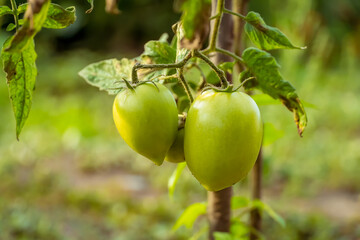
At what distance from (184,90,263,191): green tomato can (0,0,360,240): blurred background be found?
0.21 meters

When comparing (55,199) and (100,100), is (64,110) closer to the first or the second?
(100,100)

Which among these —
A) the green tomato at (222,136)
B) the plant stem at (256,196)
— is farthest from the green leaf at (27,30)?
the plant stem at (256,196)

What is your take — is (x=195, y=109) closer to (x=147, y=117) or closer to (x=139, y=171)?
(x=147, y=117)

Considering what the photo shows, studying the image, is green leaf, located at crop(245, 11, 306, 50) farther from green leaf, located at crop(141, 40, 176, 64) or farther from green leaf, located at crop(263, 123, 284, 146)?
green leaf, located at crop(263, 123, 284, 146)

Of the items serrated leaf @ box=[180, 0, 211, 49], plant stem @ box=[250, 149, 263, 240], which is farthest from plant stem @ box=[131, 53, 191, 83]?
plant stem @ box=[250, 149, 263, 240]

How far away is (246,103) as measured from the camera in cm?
40

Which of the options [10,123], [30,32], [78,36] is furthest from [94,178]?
[78,36]

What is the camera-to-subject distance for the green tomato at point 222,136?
1.28 ft

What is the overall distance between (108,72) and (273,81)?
0.63 ft

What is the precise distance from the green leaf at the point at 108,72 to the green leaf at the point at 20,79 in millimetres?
107

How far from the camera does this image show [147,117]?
0.41 metres

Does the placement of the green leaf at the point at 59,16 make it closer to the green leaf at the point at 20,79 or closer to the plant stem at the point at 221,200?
the green leaf at the point at 20,79

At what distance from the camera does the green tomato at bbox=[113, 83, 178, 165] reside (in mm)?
413

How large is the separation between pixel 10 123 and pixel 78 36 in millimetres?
2301
